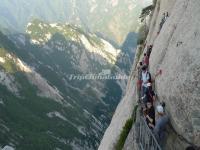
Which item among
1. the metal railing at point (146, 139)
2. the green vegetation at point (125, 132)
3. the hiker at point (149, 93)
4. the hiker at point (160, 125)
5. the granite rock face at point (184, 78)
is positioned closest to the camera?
the granite rock face at point (184, 78)

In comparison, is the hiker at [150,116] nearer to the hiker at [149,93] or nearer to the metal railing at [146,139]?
→ the metal railing at [146,139]

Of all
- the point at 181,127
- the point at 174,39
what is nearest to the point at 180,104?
the point at 181,127

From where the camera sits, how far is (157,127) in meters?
29.1

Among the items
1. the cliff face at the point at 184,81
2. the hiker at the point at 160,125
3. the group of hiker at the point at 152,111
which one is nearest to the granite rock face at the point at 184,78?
the cliff face at the point at 184,81

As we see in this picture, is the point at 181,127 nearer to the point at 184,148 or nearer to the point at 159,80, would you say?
the point at 184,148

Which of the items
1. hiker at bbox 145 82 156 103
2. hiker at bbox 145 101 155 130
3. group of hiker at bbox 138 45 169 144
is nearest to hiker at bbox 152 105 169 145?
group of hiker at bbox 138 45 169 144

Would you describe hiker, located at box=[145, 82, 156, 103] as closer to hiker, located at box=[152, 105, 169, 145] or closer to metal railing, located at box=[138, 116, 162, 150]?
metal railing, located at box=[138, 116, 162, 150]

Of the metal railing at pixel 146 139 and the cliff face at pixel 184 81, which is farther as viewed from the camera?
the metal railing at pixel 146 139

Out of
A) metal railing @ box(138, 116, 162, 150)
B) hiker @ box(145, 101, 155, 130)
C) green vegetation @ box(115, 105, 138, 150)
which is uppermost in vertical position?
green vegetation @ box(115, 105, 138, 150)

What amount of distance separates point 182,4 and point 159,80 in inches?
308

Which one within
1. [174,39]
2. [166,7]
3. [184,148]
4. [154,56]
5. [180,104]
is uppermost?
[166,7]

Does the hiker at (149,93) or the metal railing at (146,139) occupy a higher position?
the hiker at (149,93)

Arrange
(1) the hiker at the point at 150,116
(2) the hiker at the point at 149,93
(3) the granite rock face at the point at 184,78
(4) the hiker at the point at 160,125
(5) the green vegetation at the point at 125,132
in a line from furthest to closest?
(5) the green vegetation at the point at 125,132 < (2) the hiker at the point at 149,93 < (1) the hiker at the point at 150,116 < (4) the hiker at the point at 160,125 < (3) the granite rock face at the point at 184,78

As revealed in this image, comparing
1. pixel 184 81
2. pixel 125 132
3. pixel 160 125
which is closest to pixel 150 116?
pixel 160 125
